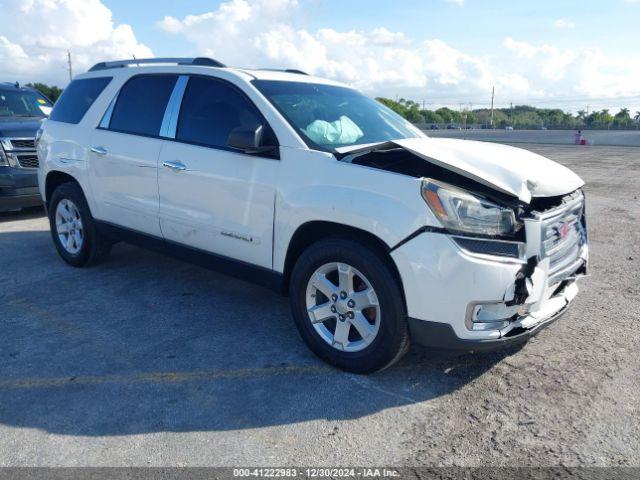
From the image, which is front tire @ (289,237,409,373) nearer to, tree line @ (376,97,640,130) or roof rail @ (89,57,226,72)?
roof rail @ (89,57,226,72)

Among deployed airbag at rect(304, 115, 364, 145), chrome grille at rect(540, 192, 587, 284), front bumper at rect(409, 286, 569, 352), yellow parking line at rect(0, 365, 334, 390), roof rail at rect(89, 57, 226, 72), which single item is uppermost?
roof rail at rect(89, 57, 226, 72)

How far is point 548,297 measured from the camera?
3428 millimetres

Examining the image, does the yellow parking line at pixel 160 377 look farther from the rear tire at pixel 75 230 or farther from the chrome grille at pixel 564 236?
the rear tire at pixel 75 230

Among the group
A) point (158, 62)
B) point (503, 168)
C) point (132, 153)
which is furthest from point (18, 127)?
point (503, 168)

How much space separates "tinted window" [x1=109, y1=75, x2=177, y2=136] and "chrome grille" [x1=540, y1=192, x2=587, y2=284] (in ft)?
10.2

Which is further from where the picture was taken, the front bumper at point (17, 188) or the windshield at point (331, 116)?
the front bumper at point (17, 188)

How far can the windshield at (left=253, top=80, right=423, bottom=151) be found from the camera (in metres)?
3.99

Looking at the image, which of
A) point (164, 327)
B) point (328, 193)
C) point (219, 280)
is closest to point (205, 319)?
point (164, 327)

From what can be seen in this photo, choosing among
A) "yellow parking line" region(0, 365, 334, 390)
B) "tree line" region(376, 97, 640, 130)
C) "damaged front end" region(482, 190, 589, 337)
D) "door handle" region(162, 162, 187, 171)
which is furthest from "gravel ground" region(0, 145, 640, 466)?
"tree line" region(376, 97, 640, 130)

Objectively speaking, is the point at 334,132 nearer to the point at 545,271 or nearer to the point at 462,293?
the point at 462,293

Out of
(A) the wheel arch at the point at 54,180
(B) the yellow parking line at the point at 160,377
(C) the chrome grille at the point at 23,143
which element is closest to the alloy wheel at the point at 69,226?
(A) the wheel arch at the point at 54,180

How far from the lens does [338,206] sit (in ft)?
11.2

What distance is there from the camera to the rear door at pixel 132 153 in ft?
15.4

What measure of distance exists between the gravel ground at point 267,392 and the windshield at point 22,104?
5.78m
